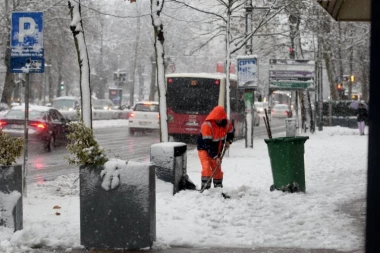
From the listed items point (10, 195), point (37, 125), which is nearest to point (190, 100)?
point (37, 125)

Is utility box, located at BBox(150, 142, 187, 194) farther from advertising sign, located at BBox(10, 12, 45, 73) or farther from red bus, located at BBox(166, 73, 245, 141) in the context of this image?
red bus, located at BBox(166, 73, 245, 141)

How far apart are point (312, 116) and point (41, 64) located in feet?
94.8

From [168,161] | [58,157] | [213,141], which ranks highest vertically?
[213,141]

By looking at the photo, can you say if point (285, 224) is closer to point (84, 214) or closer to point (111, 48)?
point (84, 214)

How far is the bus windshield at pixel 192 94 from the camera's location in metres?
29.8

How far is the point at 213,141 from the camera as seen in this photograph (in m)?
12.0

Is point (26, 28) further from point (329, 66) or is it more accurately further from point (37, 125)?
point (329, 66)

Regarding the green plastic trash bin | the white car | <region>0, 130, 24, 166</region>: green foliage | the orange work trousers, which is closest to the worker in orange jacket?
the orange work trousers

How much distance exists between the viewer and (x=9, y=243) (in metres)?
7.63

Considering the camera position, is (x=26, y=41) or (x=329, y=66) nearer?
(x=26, y=41)

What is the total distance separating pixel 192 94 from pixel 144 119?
5943mm

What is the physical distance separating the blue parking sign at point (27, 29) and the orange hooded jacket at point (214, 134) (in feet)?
9.73

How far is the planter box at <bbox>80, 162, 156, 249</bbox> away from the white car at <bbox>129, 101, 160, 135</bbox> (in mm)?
27281

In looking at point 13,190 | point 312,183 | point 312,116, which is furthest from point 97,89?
point 13,190
